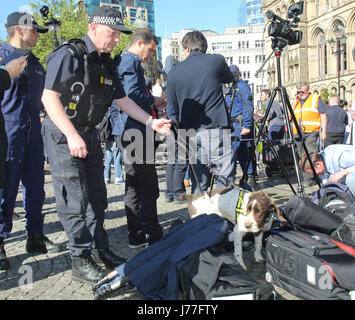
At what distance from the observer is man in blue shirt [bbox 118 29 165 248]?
12.8 feet

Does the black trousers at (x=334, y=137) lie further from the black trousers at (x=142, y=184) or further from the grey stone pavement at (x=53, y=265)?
the black trousers at (x=142, y=184)

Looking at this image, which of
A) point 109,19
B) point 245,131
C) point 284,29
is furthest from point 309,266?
point 245,131

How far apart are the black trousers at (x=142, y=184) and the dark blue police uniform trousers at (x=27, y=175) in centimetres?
99

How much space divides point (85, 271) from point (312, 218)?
7.00ft

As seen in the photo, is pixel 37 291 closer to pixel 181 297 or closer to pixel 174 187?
pixel 181 297

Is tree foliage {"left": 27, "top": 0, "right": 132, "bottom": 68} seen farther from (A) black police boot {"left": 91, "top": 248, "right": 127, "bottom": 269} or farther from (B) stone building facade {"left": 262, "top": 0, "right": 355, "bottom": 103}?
(B) stone building facade {"left": 262, "top": 0, "right": 355, "bottom": 103}

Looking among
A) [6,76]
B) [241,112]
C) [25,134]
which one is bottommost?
[25,134]

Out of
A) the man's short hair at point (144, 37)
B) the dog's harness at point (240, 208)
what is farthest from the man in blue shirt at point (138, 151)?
the dog's harness at point (240, 208)

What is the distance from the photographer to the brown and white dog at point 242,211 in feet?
11.0

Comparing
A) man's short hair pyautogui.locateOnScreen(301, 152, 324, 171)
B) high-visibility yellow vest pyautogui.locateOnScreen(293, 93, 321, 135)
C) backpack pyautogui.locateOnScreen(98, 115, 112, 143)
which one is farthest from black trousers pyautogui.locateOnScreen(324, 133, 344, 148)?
backpack pyautogui.locateOnScreen(98, 115, 112, 143)

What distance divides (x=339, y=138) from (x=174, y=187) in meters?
6.08

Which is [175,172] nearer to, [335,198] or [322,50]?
[335,198]

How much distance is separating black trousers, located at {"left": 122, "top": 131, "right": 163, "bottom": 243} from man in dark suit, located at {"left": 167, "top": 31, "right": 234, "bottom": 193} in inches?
20.4

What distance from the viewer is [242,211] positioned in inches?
134
